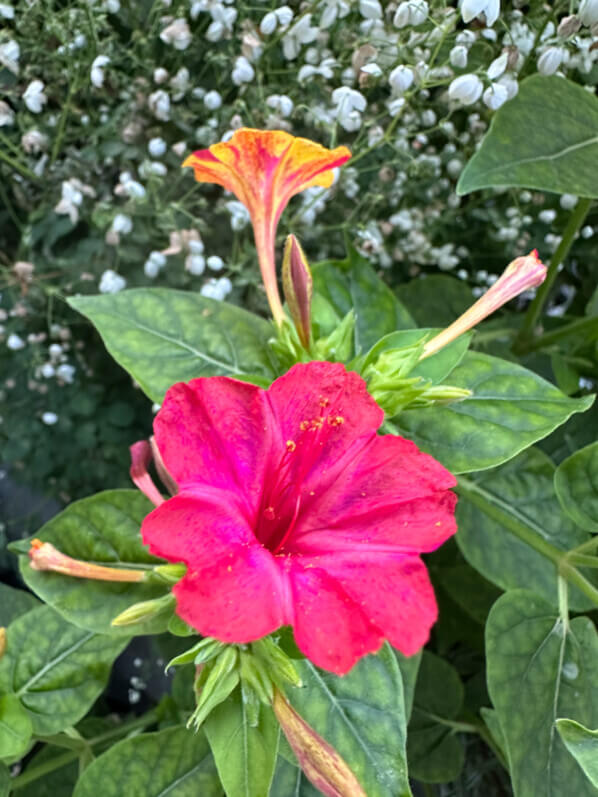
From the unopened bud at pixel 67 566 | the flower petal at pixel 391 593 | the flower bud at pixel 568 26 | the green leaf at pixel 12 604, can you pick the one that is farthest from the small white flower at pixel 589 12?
the green leaf at pixel 12 604

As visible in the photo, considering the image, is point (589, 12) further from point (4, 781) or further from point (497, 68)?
point (4, 781)

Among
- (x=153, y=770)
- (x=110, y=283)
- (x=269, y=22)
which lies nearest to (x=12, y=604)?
(x=153, y=770)

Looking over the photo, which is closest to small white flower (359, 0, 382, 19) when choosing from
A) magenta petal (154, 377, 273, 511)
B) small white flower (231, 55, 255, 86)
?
small white flower (231, 55, 255, 86)

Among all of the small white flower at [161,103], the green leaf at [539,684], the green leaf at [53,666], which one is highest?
the small white flower at [161,103]

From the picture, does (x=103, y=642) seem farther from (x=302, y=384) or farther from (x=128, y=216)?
(x=128, y=216)

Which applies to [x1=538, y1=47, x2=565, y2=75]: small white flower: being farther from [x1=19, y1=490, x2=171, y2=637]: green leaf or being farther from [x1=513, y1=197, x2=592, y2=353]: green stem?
[x1=19, y1=490, x2=171, y2=637]: green leaf

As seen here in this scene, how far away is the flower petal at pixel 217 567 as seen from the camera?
0.37 meters

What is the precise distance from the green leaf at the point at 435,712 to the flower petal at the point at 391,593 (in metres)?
0.55

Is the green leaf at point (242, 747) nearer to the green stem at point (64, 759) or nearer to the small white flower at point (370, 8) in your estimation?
the green stem at point (64, 759)

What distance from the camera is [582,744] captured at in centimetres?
47

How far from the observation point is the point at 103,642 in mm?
711

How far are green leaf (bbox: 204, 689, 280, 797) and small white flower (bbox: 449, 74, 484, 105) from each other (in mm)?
596

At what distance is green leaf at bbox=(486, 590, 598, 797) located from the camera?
635 mm

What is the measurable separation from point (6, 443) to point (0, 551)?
24cm
